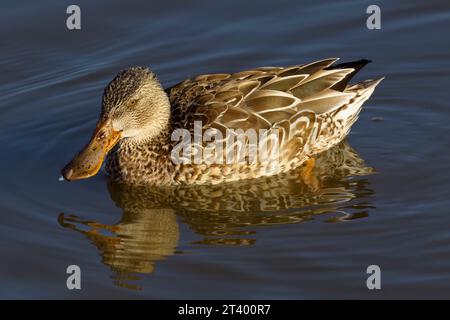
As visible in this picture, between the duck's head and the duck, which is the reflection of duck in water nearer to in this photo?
the duck

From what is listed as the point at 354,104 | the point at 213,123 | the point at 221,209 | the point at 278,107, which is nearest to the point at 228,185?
the point at 221,209

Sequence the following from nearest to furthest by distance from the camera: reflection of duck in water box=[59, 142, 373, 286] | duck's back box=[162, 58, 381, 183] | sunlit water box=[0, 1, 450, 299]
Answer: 1. sunlit water box=[0, 1, 450, 299]
2. reflection of duck in water box=[59, 142, 373, 286]
3. duck's back box=[162, 58, 381, 183]

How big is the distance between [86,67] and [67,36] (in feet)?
2.65

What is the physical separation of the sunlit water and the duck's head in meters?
0.45

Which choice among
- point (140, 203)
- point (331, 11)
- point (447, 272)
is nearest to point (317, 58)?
point (331, 11)

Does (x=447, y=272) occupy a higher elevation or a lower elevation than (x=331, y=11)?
lower

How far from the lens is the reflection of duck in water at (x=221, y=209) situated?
33.2 ft

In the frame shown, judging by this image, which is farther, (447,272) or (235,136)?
(235,136)

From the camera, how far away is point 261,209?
1078cm

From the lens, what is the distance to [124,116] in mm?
11141

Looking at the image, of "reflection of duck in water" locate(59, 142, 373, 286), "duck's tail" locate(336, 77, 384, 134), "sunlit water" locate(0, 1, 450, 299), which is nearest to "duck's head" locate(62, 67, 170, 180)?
"sunlit water" locate(0, 1, 450, 299)

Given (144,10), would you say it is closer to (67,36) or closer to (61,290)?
(67,36)

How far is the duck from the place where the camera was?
11.1 m

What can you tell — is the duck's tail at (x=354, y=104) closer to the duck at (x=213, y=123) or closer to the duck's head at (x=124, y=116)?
the duck at (x=213, y=123)
